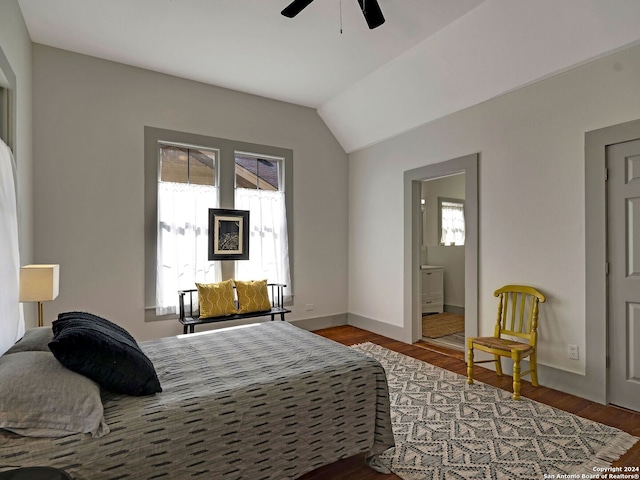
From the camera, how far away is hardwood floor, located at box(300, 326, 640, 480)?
213cm

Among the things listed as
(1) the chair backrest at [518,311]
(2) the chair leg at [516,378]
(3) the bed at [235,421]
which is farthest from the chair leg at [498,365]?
(3) the bed at [235,421]

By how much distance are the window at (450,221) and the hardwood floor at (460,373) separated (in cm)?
275

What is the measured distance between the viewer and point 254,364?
2.18 meters

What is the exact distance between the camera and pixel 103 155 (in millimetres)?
4043

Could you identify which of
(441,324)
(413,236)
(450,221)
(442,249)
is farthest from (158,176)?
(450,221)

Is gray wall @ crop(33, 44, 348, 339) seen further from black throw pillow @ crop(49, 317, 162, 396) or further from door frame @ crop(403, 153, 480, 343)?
black throw pillow @ crop(49, 317, 162, 396)

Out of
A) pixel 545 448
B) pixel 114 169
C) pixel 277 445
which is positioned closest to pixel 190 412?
pixel 277 445

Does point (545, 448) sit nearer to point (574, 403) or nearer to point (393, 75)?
point (574, 403)

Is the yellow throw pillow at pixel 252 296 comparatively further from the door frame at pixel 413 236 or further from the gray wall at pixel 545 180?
the gray wall at pixel 545 180

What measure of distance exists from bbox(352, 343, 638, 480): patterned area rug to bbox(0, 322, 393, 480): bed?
0.33m

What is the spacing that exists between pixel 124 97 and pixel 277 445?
407cm

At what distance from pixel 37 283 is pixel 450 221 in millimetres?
6341

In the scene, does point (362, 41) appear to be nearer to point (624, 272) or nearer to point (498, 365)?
point (624, 272)

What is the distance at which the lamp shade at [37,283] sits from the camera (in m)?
2.62
